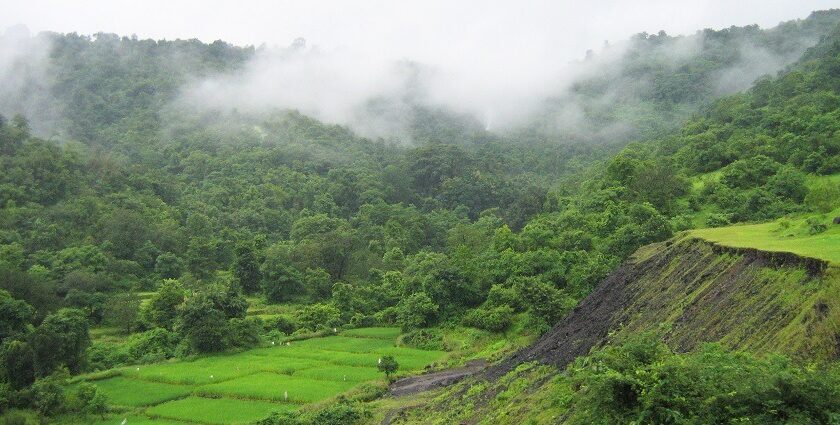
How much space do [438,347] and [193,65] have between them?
10541cm

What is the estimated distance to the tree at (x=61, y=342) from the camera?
32.5 m

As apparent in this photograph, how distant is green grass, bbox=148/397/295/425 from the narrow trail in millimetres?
4866

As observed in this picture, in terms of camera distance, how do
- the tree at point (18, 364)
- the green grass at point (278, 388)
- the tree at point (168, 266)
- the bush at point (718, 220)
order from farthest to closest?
the tree at point (168, 266), the bush at point (718, 220), the tree at point (18, 364), the green grass at point (278, 388)

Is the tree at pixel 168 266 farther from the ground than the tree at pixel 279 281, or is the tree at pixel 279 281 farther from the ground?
the tree at pixel 168 266

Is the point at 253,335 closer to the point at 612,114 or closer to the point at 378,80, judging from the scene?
the point at 612,114

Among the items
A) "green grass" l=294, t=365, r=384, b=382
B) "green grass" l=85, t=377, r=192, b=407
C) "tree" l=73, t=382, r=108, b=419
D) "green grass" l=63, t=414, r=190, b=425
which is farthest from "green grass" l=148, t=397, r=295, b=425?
"green grass" l=294, t=365, r=384, b=382

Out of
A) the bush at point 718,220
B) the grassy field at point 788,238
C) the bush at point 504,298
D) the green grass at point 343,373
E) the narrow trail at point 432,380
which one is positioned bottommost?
the narrow trail at point 432,380

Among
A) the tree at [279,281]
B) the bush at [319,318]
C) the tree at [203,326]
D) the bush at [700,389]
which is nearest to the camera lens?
the bush at [700,389]

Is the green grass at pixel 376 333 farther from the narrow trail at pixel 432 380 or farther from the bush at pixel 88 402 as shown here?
the bush at pixel 88 402

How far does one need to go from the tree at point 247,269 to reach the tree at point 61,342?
820 inches

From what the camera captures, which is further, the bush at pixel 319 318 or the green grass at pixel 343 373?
the bush at pixel 319 318

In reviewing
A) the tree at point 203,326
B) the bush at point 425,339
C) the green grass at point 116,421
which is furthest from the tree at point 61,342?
the bush at point 425,339

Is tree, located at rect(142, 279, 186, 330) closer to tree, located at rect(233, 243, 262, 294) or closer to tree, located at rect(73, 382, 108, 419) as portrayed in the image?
tree, located at rect(233, 243, 262, 294)

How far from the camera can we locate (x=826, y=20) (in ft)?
355
